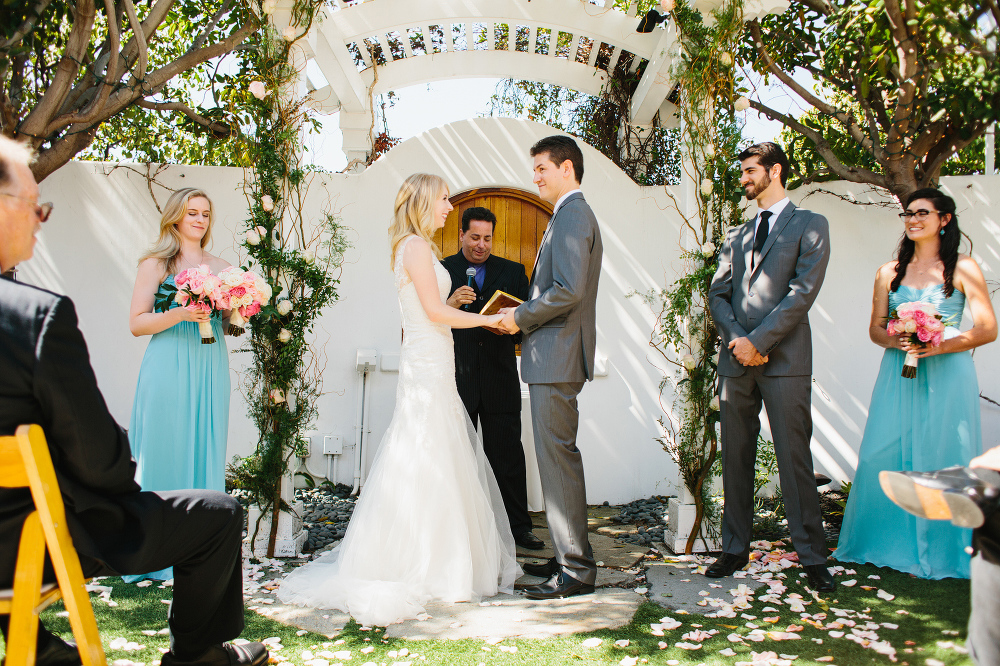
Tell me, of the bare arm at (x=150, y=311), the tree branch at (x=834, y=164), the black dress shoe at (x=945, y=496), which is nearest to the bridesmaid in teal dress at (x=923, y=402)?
the tree branch at (x=834, y=164)

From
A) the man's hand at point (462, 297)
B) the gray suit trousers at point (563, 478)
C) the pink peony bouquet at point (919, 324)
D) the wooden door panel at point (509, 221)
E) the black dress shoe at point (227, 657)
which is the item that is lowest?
the black dress shoe at point (227, 657)

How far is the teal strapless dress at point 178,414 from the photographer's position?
Answer: 374 cm

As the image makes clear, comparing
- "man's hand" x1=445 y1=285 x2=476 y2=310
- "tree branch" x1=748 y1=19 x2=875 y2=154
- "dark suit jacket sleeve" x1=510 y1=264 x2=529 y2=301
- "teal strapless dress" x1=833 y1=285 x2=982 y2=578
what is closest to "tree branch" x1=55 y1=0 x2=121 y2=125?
"man's hand" x1=445 y1=285 x2=476 y2=310

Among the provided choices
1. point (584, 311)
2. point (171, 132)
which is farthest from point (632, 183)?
point (171, 132)

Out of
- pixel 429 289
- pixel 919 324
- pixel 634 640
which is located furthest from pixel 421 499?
pixel 919 324

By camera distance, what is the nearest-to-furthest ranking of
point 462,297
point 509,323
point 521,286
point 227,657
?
point 227,657, point 509,323, point 462,297, point 521,286

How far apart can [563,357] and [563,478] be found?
61 centimetres

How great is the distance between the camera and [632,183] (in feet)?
19.4

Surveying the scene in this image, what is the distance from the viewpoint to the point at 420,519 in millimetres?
3494

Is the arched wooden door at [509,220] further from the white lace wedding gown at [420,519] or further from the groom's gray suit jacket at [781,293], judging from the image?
the groom's gray suit jacket at [781,293]

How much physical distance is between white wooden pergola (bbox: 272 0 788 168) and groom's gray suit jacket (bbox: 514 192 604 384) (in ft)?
5.69

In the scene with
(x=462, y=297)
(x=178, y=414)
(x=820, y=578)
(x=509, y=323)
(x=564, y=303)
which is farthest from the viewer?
(x=462, y=297)

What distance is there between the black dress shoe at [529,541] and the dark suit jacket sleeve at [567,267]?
1.72 m

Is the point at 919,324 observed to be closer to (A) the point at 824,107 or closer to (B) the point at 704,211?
(B) the point at 704,211
